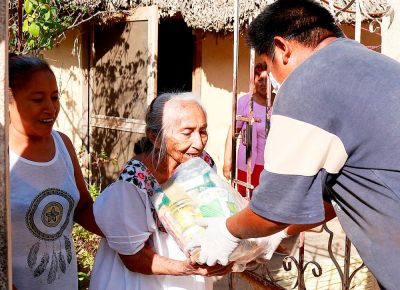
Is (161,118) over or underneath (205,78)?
underneath

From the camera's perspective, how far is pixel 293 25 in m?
1.74

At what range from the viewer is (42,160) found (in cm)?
205

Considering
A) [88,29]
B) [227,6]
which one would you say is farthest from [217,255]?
[88,29]

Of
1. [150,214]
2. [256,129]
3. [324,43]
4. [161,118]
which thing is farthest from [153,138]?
[256,129]

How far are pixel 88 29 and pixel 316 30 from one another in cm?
490

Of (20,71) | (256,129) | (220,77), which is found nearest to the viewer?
(20,71)

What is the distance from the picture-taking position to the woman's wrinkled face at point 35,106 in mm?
1979

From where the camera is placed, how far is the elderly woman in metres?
2.05

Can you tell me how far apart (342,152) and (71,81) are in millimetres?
5394

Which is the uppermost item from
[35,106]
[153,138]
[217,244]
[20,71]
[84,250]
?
[20,71]

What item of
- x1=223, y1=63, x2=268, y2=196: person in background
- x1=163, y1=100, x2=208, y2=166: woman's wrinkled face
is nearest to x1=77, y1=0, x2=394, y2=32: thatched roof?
x1=223, y1=63, x2=268, y2=196: person in background

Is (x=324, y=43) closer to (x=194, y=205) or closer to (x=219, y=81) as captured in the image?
(x=194, y=205)

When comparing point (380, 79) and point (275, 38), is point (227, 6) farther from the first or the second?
point (380, 79)

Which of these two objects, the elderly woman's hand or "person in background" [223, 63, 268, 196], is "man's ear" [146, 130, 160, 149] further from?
"person in background" [223, 63, 268, 196]
